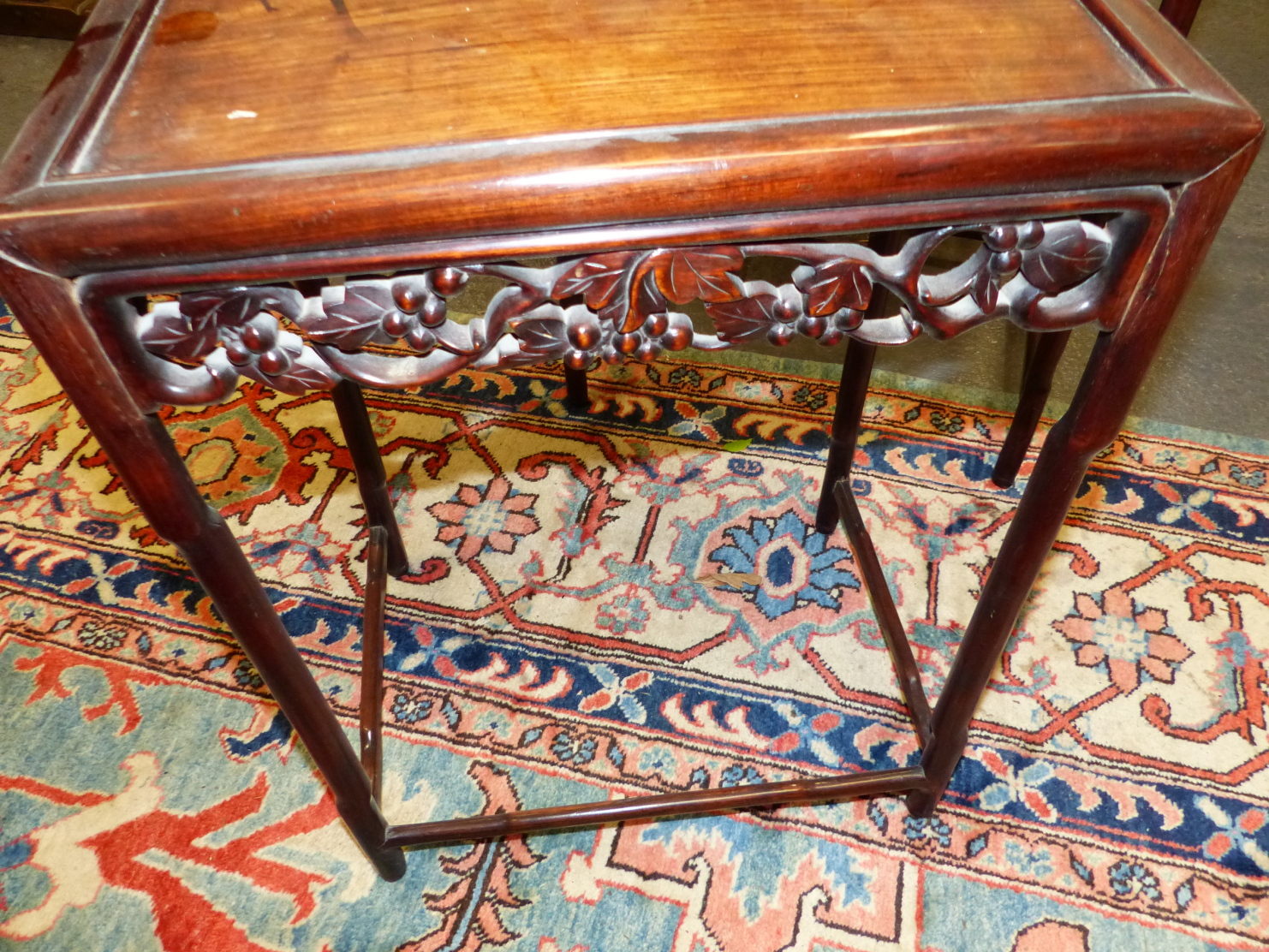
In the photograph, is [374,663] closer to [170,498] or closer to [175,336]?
[170,498]

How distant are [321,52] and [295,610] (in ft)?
2.87

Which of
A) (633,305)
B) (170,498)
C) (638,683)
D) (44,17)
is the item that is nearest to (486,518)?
(638,683)

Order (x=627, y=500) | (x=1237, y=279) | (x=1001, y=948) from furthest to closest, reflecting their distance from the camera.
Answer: (x=1237, y=279)
(x=627, y=500)
(x=1001, y=948)

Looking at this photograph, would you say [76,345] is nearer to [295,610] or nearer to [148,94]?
[148,94]

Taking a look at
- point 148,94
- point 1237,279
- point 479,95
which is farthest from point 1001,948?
point 1237,279

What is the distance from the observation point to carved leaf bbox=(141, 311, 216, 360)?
526 millimetres

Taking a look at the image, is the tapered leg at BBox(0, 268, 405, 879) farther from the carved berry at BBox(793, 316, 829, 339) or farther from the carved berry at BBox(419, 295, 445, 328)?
the carved berry at BBox(793, 316, 829, 339)

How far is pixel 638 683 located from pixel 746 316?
2.40 ft

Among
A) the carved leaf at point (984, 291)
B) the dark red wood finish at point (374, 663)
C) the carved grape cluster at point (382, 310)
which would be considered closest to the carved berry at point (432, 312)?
the carved grape cluster at point (382, 310)

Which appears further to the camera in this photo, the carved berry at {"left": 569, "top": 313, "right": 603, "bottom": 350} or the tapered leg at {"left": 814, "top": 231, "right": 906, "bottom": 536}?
the tapered leg at {"left": 814, "top": 231, "right": 906, "bottom": 536}

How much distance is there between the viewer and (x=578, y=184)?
0.48 metres

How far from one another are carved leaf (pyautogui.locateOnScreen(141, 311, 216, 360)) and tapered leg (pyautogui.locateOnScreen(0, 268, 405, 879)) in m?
0.03

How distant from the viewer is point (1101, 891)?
3.24ft

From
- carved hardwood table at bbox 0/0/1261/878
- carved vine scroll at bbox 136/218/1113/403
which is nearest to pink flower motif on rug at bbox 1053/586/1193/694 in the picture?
carved hardwood table at bbox 0/0/1261/878
